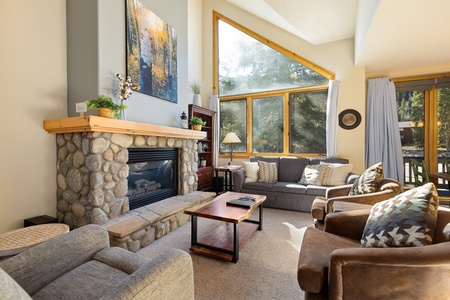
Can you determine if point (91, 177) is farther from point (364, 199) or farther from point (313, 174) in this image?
point (313, 174)

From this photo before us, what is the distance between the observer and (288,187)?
→ 3.46 metres

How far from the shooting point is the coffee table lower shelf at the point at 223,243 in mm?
1962

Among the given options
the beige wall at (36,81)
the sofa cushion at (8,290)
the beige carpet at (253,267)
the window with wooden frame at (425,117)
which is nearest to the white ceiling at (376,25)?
the window with wooden frame at (425,117)

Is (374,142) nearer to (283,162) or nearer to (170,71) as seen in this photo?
(283,162)

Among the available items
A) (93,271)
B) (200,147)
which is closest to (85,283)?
(93,271)

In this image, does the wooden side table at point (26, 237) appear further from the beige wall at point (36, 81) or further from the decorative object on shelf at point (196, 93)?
the decorative object on shelf at point (196, 93)

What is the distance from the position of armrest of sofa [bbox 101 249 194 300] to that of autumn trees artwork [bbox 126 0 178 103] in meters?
2.32

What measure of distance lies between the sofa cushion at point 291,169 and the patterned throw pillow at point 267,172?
0.15m

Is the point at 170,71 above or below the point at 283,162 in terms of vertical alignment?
above

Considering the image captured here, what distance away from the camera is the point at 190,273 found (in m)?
0.96

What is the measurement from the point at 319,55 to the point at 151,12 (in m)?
3.19

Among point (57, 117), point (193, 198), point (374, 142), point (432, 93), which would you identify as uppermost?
point (432, 93)

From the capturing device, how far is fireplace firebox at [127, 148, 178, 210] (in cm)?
266

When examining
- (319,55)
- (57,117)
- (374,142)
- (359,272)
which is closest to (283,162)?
(374,142)
